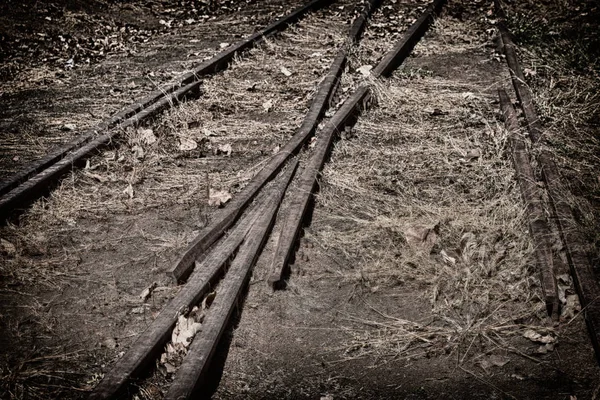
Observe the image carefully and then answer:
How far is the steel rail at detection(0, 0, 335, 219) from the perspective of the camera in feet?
14.3

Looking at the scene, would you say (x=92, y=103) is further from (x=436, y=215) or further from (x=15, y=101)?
(x=436, y=215)

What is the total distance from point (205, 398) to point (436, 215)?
2332mm

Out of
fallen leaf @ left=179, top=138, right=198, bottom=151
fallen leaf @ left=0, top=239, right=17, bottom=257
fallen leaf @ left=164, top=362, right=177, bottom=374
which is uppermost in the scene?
fallen leaf @ left=179, top=138, right=198, bottom=151

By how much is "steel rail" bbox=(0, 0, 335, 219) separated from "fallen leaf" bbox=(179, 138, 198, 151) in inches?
21.2

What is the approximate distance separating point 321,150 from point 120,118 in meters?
2.40

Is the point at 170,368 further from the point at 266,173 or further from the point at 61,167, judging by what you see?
the point at 61,167

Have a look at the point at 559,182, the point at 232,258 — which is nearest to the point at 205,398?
the point at 232,258

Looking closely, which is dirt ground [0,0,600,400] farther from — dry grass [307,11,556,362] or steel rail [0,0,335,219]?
steel rail [0,0,335,219]

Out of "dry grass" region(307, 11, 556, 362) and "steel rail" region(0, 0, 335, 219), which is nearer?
"dry grass" region(307, 11, 556, 362)

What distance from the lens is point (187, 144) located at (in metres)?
5.46

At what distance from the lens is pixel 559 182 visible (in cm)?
419

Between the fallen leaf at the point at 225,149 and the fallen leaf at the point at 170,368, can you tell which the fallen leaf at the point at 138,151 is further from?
the fallen leaf at the point at 170,368

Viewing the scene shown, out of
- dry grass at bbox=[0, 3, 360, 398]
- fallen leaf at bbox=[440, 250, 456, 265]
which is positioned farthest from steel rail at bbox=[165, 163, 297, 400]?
fallen leaf at bbox=[440, 250, 456, 265]

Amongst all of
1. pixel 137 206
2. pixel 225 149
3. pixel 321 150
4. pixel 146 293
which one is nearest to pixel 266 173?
pixel 321 150
